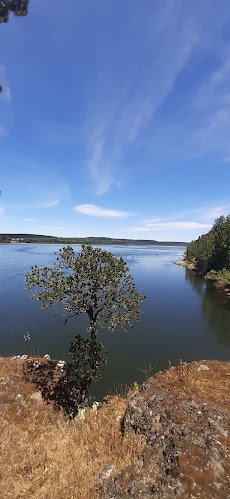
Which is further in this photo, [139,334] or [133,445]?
[139,334]

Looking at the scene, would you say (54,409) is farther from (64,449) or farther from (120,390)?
(120,390)

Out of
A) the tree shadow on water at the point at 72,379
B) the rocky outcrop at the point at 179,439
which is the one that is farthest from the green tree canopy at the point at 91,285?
the rocky outcrop at the point at 179,439

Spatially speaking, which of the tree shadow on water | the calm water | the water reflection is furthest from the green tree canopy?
the water reflection

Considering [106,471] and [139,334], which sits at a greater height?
[106,471]

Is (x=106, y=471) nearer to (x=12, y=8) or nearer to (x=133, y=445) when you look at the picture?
(x=133, y=445)

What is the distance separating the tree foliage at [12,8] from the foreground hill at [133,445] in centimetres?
2825

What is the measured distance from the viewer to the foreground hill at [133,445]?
8156mm

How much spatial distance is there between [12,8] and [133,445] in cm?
3063

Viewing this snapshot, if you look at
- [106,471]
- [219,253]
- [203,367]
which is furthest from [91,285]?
[219,253]

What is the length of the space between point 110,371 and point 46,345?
10585mm

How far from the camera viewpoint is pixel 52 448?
1064cm

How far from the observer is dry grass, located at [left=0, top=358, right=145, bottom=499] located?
8.38 m

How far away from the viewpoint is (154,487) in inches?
318

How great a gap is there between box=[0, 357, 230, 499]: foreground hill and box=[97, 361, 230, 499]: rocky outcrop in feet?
0.10
